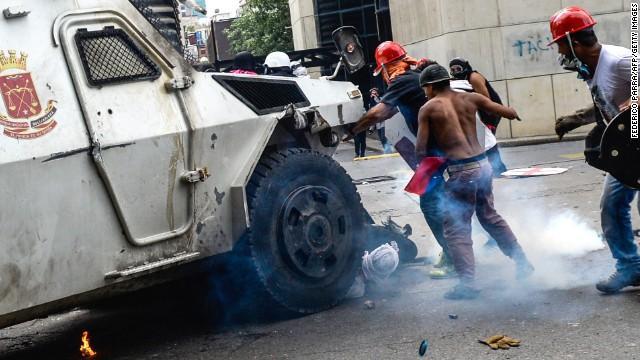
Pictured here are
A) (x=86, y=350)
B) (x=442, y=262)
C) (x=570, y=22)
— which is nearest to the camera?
(x=570, y=22)

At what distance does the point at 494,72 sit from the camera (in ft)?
59.0

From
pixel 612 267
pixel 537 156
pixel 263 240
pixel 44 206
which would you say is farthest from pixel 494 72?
pixel 44 206

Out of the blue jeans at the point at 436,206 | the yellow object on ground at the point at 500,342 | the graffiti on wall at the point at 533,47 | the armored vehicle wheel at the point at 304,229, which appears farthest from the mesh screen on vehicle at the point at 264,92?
the graffiti on wall at the point at 533,47

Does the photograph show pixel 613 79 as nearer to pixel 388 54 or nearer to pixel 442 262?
pixel 388 54

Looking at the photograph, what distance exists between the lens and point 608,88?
5168mm

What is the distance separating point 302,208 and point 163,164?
104 centimetres

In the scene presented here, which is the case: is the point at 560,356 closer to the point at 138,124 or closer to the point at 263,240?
the point at 263,240

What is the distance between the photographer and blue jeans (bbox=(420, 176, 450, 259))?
641 cm

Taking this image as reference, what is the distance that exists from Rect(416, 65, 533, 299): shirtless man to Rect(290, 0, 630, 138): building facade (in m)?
12.3

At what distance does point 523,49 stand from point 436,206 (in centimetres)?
1222

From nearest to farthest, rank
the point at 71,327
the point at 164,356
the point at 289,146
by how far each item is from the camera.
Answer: the point at 164,356 < the point at 289,146 < the point at 71,327

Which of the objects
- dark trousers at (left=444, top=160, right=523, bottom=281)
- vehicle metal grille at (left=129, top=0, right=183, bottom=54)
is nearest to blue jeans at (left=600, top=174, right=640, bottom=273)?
dark trousers at (left=444, top=160, right=523, bottom=281)

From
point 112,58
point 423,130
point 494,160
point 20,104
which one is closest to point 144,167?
point 112,58

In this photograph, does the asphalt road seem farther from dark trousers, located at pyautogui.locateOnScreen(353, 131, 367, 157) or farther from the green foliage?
the green foliage
